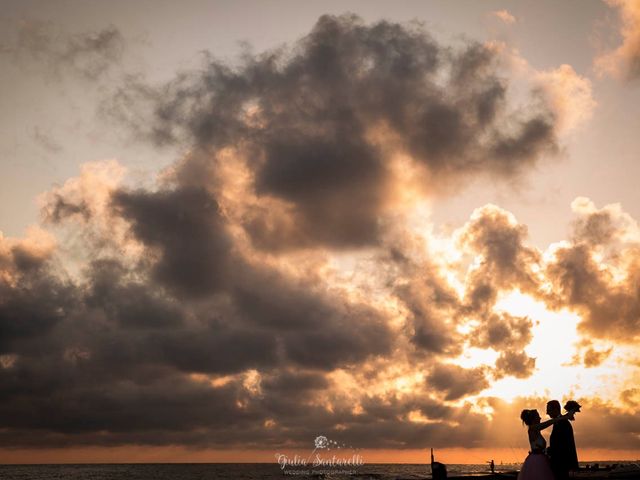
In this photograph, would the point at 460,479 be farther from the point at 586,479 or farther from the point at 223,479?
the point at 223,479

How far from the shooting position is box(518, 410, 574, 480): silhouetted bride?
954 centimetres

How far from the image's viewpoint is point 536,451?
9789mm

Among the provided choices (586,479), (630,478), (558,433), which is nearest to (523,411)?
(558,433)

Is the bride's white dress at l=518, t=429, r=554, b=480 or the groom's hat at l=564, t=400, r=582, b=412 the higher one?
the groom's hat at l=564, t=400, r=582, b=412

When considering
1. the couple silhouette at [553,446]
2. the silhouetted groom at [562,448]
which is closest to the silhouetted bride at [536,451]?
the couple silhouette at [553,446]

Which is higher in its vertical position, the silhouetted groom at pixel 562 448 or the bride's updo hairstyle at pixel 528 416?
the bride's updo hairstyle at pixel 528 416

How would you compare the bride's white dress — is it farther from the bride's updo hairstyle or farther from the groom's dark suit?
the groom's dark suit

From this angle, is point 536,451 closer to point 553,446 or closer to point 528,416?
point 553,446

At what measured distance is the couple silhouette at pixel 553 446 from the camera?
9.61m

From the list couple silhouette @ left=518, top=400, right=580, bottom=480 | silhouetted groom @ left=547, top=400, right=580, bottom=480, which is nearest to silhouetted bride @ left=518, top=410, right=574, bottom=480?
couple silhouette @ left=518, top=400, right=580, bottom=480

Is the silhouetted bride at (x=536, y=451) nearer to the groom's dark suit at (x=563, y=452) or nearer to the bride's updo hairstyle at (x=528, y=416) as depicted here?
the bride's updo hairstyle at (x=528, y=416)

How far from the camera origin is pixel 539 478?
31.2 feet

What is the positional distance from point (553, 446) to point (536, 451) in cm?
41

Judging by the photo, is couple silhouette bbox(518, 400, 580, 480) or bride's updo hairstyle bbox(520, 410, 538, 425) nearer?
couple silhouette bbox(518, 400, 580, 480)
